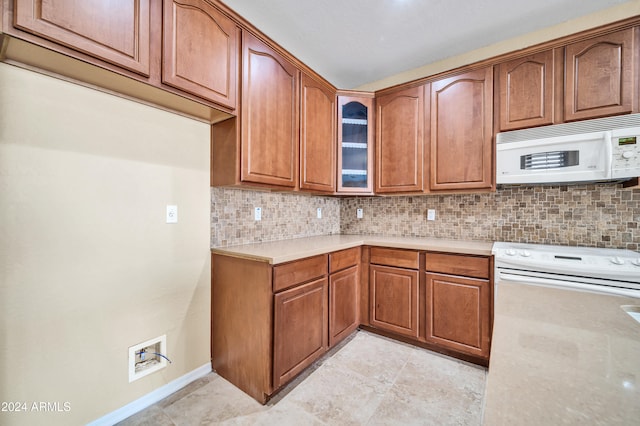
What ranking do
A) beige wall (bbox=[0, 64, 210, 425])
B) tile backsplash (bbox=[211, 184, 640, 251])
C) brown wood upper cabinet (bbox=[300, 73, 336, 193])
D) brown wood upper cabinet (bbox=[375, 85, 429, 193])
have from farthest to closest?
brown wood upper cabinet (bbox=[375, 85, 429, 193]) < brown wood upper cabinet (bbox=[300, 73, 336, 193]) < tile backsplash (bbox=[211, 184, 640, 251]) < beige wall (bbox=[0, 64, 210, 425])

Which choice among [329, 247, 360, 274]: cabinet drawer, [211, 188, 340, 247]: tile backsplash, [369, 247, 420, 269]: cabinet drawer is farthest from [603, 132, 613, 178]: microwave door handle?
[211, 188, 340, 247]: tile backsplash

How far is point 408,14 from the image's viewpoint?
1.98m

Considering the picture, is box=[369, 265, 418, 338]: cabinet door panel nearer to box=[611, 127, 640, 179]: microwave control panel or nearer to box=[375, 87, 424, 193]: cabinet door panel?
box=[375, 87, 424, 193]: cabinet door panel

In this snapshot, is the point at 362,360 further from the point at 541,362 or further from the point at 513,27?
the point at 513,27

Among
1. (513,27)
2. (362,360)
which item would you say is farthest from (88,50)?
(513,27)

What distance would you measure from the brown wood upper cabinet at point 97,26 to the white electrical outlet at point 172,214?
2.60ft

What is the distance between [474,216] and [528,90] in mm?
1064

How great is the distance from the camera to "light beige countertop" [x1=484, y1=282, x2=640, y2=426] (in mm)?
387

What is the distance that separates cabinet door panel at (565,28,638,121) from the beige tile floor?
1.99 meters

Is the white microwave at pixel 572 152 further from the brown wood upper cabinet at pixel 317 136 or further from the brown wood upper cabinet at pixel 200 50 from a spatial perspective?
the brown wood upper cabinet at pixel 200 50

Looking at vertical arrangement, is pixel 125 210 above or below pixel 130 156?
below

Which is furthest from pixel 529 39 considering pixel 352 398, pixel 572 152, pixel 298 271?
pixel 352 398

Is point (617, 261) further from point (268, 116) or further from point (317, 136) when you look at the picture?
point (268, 116)

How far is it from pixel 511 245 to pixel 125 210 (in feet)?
8.89
